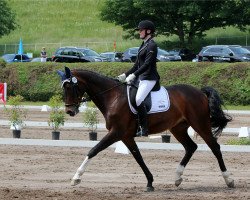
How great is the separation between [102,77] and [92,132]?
8011mm

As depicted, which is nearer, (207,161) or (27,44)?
(207,161)

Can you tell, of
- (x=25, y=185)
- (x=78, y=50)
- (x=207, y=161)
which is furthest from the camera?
(x=78, y=50)

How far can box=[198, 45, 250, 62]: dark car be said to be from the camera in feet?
142

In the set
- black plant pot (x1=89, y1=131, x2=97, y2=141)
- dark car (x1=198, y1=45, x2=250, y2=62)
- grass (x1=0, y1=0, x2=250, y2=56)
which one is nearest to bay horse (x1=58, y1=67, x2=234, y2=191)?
black plant pot (x1=89, y1=131, x2=97, y2=141)

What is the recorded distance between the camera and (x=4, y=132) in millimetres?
22281

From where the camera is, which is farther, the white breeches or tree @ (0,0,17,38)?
tree @ (0,0,17,38)

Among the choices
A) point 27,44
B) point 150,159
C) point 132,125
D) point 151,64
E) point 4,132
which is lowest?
point 27,44

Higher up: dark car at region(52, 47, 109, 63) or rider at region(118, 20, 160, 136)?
rider at region(118, 20, 160, 136)

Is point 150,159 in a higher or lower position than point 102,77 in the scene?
lower

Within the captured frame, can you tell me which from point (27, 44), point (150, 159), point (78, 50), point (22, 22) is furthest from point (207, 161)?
point (22, 22)

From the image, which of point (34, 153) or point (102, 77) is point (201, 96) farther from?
point (34, 153)

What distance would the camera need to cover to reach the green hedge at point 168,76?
33.0 meters

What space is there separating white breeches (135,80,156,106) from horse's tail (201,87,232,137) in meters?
1.26

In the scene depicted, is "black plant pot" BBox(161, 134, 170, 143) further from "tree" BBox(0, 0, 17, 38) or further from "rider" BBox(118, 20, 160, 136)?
"tree" BBox(0, 0, 17, 38)
